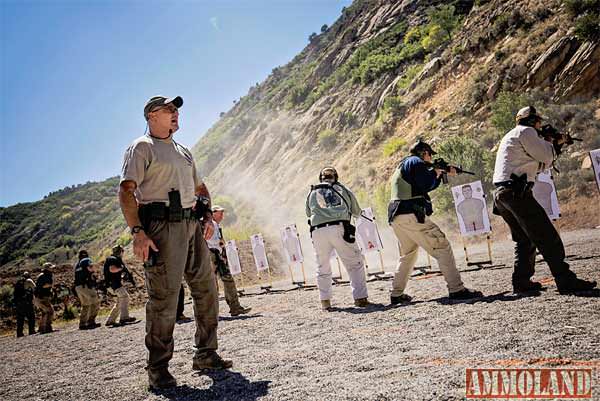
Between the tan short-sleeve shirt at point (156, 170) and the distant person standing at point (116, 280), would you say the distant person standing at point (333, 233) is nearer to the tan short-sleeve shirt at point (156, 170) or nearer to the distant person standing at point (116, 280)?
the tan short-sleeve shirt at point (156, 170)

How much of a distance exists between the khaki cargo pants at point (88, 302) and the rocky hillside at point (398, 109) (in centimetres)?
1314

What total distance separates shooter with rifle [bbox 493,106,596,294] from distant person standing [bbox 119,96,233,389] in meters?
3.26

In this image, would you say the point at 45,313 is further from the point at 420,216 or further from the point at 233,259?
the point at 420,216

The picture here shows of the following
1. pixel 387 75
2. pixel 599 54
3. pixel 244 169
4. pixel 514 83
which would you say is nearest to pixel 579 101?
pixel 599 54

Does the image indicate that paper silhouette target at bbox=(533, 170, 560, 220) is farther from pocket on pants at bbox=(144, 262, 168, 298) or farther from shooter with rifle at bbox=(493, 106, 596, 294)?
pocket on pants at bbox=(144, 262, 168, 298)

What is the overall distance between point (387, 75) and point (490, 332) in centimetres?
3614

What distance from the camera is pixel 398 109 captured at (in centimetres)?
3044

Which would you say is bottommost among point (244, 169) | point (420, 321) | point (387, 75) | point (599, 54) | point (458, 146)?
point (420, 321)

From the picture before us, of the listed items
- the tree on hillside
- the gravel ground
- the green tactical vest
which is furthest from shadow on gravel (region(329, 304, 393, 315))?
the tree on hillside

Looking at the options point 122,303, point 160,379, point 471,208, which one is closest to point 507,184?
point 160,379

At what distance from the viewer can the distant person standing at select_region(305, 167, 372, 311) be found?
6008 mm

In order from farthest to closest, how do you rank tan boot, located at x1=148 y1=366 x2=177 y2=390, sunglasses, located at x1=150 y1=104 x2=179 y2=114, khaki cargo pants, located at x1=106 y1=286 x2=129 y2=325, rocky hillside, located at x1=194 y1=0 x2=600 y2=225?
rocky hillside, located at x1=194 y1=0 x2=600 y2=225
khaki cargo pants, located at x1=106 y1=286 x2=129 y2=325
sunglasses, located at x1=150 y1=104 x2=179 y2=114
tan boot, located at x1=148 y1=366 x2=177 y2=390

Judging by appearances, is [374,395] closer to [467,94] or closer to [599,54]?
[599,54]

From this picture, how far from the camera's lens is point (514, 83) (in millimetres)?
22234
